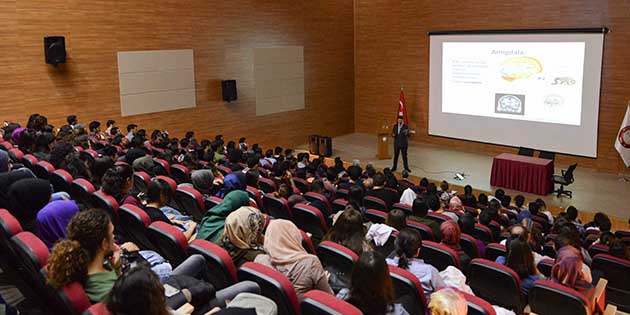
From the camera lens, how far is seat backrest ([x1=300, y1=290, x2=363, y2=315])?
102 inches

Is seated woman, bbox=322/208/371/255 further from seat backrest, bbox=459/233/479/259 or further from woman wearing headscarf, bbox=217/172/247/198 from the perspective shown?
woman wearing headscarf, bbox=217/172/247/198

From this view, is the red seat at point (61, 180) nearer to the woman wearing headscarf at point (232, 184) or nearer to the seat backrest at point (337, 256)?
the woman wearing headscarf at point (232, 184)

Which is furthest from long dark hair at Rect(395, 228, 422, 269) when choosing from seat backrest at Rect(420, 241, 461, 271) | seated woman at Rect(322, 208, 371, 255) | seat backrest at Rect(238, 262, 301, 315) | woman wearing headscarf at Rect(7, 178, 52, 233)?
woman wearing headscarf at Rect(7, 178, 52, 233)

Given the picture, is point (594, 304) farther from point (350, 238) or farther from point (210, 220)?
point (210, 220)

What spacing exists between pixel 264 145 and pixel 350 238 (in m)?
11.1

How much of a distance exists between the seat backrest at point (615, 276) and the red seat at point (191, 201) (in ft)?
12.9

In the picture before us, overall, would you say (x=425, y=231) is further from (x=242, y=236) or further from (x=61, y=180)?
(x=61, y=180)

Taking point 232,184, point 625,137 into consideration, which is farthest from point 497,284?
point 625,137

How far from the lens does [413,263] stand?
3912 mm

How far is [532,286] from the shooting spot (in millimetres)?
4129

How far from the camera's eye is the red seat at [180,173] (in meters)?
7.12

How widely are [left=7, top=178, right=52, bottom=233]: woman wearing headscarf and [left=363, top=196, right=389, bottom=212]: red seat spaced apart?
156 inches

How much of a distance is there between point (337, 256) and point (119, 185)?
88.6 inches

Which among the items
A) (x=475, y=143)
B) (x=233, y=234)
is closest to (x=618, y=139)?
(x=475, y=143)
